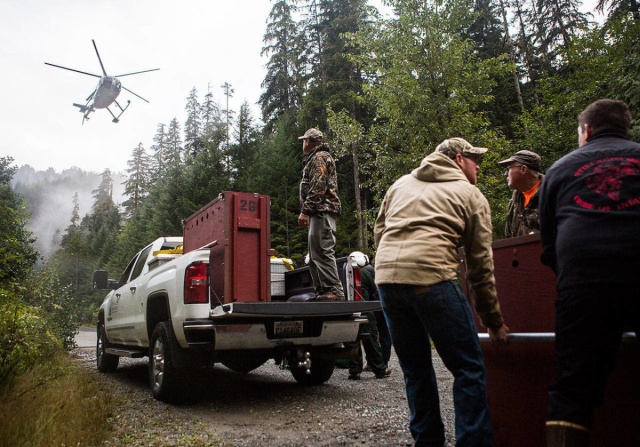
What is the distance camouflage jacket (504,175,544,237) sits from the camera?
4.24 m

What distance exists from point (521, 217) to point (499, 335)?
6.98ft

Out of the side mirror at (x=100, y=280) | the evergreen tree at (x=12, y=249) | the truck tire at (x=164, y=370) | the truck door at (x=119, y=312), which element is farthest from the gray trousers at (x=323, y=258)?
the side mirror at (x=100, y=280)

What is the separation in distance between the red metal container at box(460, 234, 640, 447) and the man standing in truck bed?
2565mm

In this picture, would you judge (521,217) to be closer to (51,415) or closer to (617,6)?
(51,415)

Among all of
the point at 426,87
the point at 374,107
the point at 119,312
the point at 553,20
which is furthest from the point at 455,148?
the point at 553,20

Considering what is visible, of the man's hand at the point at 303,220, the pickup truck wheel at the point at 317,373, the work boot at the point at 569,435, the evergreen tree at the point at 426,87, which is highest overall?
the evergreen tree at the point at 426,87

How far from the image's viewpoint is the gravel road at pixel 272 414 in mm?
3779

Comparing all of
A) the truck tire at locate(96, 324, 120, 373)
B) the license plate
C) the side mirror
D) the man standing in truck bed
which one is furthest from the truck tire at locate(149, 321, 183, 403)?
the truck tire at locate(96, 324, 120, 373)

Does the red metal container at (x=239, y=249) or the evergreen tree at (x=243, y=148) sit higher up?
the evergreen tree at (x=243, y=148)

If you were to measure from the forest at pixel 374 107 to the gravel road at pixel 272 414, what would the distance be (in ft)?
4.17

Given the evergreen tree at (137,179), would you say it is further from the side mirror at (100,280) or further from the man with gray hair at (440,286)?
the man with gray hair at (440,286)

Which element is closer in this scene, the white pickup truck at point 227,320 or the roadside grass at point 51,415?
the roadside grass at point 51,415

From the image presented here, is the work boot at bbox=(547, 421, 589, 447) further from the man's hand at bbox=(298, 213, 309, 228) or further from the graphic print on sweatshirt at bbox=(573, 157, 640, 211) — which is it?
the man's hand at bbox=(298, 213, 309, 228)

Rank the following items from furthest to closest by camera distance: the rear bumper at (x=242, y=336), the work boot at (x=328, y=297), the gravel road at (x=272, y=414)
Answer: the work boot at (x=328, y=297), the rear bumper at (x=242, y=336), the gravel road at (x=272, y=414)
